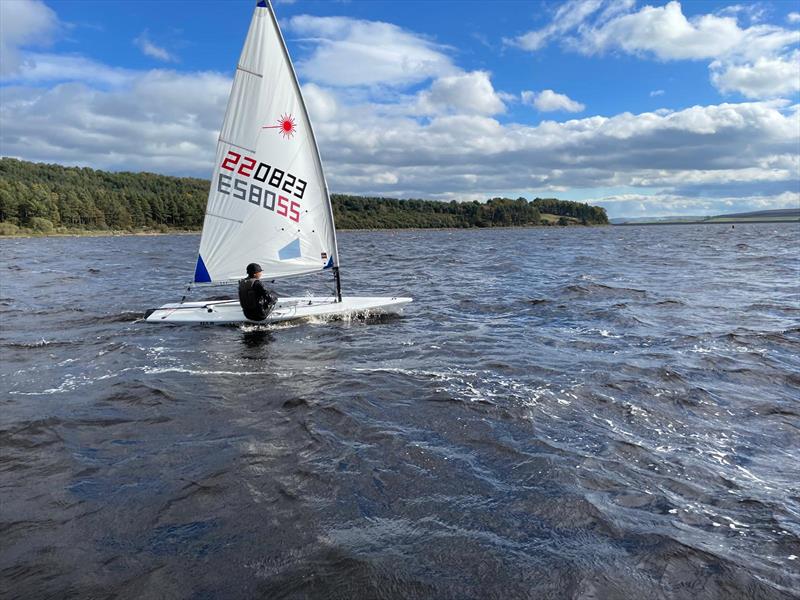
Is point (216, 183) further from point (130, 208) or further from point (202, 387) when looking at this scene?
point (130, 208)

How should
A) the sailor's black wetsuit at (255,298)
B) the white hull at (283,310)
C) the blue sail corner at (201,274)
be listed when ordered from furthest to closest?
1. the blue sail corner at (201,274)
2. the white hull at (283,310)
3. the sailor's black wetsuit at (255,298)

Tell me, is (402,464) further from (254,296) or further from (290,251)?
(290,251)

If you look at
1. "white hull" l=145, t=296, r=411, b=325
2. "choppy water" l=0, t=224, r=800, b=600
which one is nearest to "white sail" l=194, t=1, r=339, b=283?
"white hull" l=145, t=296, r=411, b=325

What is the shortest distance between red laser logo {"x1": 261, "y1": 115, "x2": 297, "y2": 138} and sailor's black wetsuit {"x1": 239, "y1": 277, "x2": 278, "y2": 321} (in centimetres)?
456

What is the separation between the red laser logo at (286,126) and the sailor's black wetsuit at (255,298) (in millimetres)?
4562

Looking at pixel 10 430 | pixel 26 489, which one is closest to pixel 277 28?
pixel 10 430

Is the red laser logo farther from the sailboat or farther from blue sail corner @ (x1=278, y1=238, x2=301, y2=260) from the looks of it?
blue sail corner @ (x1=278, y1=238, x2=301, y2=260)

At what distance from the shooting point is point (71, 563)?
471cm

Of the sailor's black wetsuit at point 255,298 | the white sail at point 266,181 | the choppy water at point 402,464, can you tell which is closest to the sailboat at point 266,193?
the white sail at point 266,181

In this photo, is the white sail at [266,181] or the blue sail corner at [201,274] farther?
the blue sail corner at [201,274]

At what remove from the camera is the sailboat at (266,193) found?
15.0m

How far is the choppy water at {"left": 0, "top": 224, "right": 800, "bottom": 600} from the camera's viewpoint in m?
4.64

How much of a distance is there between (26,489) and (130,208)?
17862 cm

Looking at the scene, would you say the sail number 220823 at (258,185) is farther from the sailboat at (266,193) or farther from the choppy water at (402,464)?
the choppy water at (402,464)
